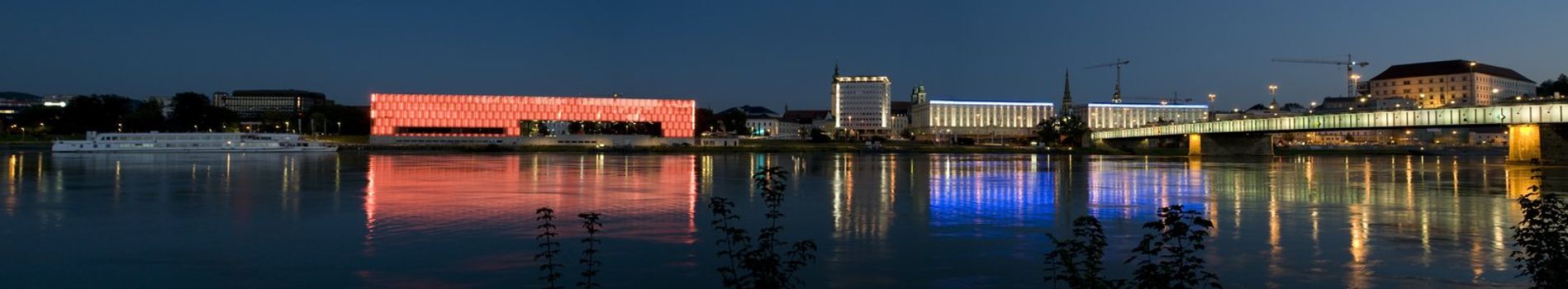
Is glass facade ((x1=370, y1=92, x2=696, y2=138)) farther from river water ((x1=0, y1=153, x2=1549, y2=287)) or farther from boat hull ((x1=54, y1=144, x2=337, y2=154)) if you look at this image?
river water ((x1=0, y1=153, x2=1549, y2=287))

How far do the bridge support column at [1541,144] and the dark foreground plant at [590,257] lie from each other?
78.0 m

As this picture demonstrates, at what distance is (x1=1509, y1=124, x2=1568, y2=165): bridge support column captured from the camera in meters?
70.9

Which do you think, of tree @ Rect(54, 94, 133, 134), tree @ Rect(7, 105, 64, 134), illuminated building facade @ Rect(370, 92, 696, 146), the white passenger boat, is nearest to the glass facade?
illuminated building facade @ Rect(370, 92, 696, 146)

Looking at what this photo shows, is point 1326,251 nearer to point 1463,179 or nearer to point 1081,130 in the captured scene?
point 1463,179

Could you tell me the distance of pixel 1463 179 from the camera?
4716 centimetres

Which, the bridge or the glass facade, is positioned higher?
the glass facade

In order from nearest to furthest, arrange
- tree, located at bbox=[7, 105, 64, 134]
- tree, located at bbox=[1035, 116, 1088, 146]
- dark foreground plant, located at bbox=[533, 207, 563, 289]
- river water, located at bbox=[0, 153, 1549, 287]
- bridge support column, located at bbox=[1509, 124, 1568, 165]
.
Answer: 1. dark foreground plant, located at bbox=[533, 207, 563, 289]
2. river water, located at bbox=[0, 153, 1549, 287]
3. bridge support column, located at bbox=[1509, 124, 1568, 165]
4. tree, located at bbox=[7, 105, 64, 134]
5. tree, located at bbox=[1035, 116, 1088, 146]

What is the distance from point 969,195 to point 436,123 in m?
129

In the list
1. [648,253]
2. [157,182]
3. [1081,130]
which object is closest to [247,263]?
[648,253]

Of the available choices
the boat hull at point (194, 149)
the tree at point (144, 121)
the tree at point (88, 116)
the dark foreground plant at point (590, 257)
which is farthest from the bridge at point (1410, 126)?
the tree at point (88, 116)

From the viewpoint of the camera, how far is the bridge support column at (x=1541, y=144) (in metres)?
70.9

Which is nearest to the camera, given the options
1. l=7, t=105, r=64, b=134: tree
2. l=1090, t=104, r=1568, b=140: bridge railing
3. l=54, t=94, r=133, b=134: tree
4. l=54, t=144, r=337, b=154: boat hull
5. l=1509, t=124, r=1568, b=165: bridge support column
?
l=1090, t=104, r=1568, b=140: bridge railing

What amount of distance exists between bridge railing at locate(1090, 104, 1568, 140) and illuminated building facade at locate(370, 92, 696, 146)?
75881 mm

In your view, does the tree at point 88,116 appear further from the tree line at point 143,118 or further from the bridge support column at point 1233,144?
the bridge support column at point 1233,144
